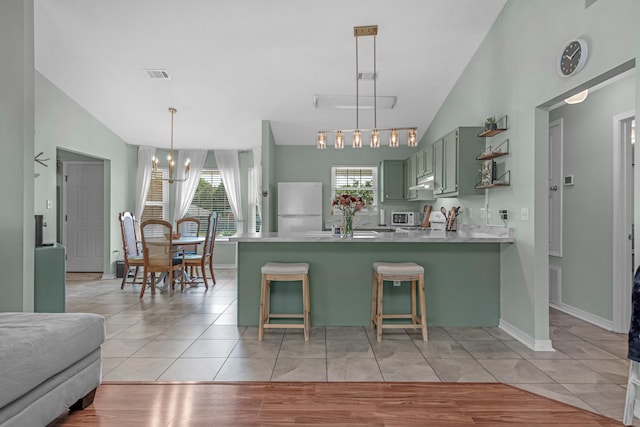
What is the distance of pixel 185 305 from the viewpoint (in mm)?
4586

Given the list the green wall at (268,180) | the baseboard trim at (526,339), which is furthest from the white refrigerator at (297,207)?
the baseboard trim at (526,339)

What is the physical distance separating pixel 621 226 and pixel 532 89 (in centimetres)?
164

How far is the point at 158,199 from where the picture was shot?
7375 mm

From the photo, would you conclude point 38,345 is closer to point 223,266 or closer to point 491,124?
point 491,124

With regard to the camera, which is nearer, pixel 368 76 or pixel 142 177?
pixel 368 76

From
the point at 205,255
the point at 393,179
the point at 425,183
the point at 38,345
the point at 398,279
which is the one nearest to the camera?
the point at 38,345

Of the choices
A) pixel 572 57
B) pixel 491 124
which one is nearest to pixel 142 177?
pixel 491 124

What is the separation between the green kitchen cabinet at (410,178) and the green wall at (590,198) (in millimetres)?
2040

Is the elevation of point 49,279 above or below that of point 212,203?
below

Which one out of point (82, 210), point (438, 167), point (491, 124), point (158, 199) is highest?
point (491, 124)

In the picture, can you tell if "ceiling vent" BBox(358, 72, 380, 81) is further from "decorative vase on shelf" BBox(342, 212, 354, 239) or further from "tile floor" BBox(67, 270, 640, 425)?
Result: "tile floor" BBox(67, 270, 640, 425)

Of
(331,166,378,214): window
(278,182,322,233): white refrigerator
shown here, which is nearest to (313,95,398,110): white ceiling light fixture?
(278,182,322,233): white refrigerator

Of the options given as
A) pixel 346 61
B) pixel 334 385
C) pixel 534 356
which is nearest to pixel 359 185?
pixel 346 61

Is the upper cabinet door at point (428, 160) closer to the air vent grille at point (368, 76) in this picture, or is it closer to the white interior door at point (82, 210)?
the air vent grille at point (368, 76)
